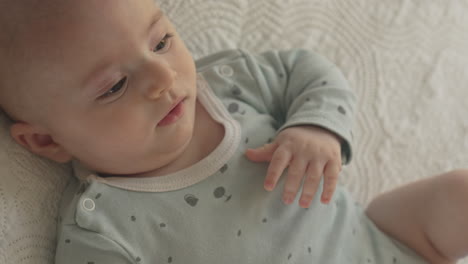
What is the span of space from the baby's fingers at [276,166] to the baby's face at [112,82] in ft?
0.47

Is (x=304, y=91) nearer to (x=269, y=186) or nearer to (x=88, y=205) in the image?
(x=269, y=186)

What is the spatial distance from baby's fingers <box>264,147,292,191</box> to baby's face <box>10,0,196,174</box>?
142mm

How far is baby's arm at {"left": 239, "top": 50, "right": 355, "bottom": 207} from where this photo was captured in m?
0.81

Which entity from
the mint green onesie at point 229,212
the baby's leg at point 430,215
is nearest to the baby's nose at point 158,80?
the mint green onesie at point 229,212

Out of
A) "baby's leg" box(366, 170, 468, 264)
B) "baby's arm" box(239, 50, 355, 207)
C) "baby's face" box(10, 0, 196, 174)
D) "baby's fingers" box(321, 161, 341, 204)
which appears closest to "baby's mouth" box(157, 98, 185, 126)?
"baby's face" box(10, 0, 196, 174)

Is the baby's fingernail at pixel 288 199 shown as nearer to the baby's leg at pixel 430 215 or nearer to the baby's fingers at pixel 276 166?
the baby's fingers at pixel 276 166

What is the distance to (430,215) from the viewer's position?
844 millimetres

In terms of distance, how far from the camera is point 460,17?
1174 millimetres

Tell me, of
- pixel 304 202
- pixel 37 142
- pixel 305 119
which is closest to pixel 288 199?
pixel 304 202

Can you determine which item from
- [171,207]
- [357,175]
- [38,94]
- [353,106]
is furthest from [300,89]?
[38,94]

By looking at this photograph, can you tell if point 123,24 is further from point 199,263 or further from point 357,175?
point 357,175

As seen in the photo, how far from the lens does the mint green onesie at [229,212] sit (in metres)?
0.80

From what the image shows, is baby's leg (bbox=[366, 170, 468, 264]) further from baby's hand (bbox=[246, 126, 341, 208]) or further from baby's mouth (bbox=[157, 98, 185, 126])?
baby's mouth (bbox=[157, 98, 185, 126])

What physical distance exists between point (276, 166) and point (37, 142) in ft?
1.18
